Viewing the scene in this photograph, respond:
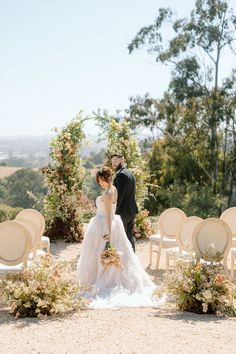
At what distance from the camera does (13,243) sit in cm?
733

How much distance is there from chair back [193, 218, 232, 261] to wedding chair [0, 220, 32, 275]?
7.54 ft

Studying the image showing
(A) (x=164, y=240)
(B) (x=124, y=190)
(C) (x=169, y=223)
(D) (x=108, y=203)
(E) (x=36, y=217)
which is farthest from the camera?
(C) (x=169, y=223)

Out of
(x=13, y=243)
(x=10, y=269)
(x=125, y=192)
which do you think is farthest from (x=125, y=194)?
(x=10, y=269)

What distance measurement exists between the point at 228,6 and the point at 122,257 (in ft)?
68.1

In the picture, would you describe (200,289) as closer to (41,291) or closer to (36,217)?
(41,291)

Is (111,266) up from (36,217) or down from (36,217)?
down

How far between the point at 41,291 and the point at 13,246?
1113 mm

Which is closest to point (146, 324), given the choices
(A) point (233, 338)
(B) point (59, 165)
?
(A) point (233, 338)

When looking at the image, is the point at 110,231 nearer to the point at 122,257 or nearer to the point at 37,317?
the point at 122,257

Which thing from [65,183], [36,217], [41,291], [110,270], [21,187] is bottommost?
[21,187]

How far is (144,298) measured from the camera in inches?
279

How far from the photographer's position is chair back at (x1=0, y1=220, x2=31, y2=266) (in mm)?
7227

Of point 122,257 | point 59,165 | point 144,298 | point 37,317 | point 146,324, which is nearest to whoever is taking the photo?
point 146,324

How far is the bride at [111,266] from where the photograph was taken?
7.21 metres
